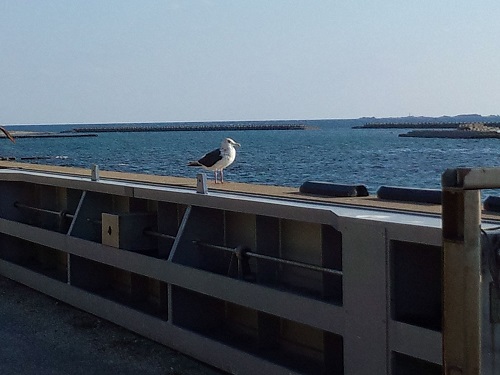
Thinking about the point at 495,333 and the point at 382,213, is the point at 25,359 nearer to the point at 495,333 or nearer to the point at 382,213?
the point at 382,213

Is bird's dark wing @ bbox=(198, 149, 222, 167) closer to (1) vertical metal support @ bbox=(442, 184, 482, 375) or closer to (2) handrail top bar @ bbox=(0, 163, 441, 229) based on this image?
(2) handrail top bar @ bbox=(0, 163, 441, 229)

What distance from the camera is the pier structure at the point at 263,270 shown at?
14.6ft

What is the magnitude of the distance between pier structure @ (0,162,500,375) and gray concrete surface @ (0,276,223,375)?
0.45 feet

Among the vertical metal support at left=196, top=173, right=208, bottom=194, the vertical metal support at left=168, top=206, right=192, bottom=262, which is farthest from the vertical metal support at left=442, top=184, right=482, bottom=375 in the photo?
the vertical metal support at left=168, top=206, right=192, bottom=262

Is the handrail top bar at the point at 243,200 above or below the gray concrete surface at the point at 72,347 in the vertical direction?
above

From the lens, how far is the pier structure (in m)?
4.46

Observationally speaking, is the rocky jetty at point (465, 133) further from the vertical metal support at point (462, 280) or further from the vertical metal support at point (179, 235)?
the vertical metal support at point (462, 280)

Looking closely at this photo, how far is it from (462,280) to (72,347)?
5491 mm

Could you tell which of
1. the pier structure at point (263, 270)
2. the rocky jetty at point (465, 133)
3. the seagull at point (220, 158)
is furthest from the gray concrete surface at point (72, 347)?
the rocky jetty at point (465, 133)

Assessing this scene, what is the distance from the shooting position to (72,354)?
23.0 ft

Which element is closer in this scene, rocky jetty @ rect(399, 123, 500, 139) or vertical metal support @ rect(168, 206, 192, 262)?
vertical metal support @ rect(168, 206, 192, 262)

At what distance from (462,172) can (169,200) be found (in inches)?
199

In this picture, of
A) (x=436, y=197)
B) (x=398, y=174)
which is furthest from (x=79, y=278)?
(x=398, y=174)

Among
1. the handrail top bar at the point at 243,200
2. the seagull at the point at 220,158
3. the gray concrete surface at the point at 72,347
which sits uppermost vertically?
the seagull at the point at 220,158
